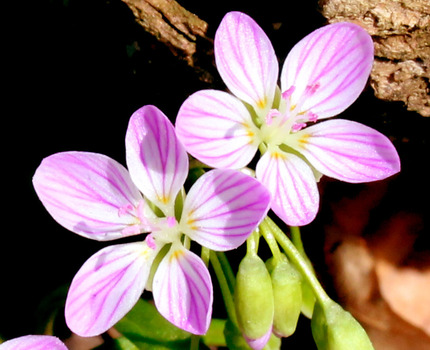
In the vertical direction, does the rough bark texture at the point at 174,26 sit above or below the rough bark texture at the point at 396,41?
below

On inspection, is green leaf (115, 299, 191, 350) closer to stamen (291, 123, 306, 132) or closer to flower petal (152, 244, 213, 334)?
flower petal (152, 244, 213, 334)

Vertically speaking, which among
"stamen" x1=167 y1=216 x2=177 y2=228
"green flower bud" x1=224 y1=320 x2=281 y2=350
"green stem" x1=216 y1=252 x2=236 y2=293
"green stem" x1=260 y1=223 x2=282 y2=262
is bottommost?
"green flower bud" x1=224 y1=320 x2=281 y2=350

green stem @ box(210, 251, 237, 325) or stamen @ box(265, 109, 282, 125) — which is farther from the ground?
stamen @ box(265, 109, 282, 125)

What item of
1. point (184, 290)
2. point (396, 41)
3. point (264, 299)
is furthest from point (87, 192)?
point (396, 41)

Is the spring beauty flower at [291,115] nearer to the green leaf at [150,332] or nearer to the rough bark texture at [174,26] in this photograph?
the rough bark texture at [174,26]

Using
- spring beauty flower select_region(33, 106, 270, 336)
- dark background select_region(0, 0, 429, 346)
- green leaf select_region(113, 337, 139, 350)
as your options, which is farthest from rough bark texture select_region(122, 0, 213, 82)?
green leaf select_region(113, 337, 139, 350)

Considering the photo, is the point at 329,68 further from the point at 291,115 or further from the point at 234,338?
the point at 234,338

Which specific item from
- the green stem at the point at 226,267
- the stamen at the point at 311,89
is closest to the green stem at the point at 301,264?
the green stem at the point at 226,267
